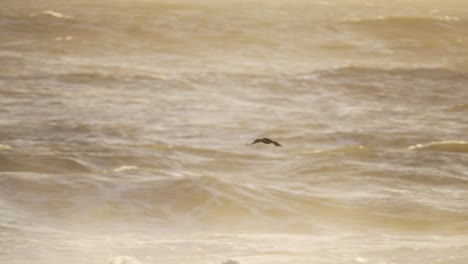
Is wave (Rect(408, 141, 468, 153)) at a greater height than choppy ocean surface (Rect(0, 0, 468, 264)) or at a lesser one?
lesser

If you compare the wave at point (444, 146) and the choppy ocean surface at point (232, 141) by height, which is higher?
the choppy ocean surface at point (232, 141)

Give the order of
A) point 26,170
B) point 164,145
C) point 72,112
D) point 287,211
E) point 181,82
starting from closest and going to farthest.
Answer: point 287,211 < point 26,170 < point 164,145 < point 72,112 < point 181,82

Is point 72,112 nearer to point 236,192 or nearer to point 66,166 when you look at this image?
point 66,166

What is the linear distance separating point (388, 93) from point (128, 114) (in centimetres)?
583

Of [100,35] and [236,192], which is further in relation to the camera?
[100,35]

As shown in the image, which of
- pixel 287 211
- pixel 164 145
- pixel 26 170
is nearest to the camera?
pixel 287 211

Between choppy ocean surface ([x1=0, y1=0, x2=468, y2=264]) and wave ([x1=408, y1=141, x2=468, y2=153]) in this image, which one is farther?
wave ([x1=408, y1=141, x2=468, y2=153])

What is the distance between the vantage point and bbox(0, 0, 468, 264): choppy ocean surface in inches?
390

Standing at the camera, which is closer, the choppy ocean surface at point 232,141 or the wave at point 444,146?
the choppy ocean surface at point 232,141

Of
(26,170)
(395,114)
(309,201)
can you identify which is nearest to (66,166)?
(26,170)

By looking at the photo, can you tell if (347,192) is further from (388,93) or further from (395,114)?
(388,93)

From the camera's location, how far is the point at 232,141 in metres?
15.6

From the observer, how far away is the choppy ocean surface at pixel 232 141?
32.5 ft

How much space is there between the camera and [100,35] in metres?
28.8
